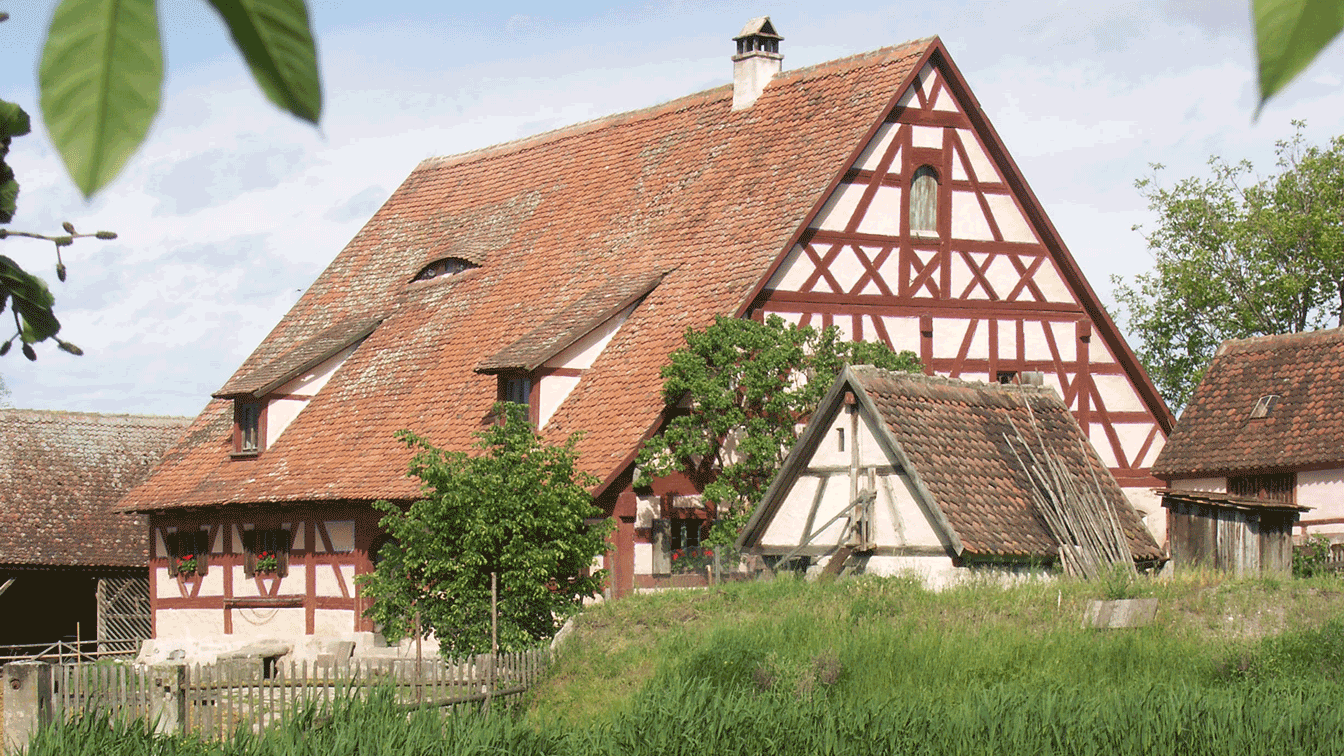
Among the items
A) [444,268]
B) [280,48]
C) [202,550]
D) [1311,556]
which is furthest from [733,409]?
[280,48]

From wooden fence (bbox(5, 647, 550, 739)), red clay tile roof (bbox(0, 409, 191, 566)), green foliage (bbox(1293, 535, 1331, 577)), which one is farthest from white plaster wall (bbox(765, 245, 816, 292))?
red clay tile roof (bbox(0, 409, 191, 566))

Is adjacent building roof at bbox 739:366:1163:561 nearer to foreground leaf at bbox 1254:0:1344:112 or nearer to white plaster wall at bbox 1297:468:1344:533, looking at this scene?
white plaster wall at bbox 1297:468:1344:533

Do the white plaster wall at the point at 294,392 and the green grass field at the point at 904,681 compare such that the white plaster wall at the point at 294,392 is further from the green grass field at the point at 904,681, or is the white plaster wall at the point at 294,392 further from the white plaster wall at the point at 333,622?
A: the green grass field at the point at 904,681

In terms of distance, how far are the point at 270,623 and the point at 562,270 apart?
23.3 ft

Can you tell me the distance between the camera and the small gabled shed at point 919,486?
18.4m

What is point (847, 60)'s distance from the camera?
82.0 ft

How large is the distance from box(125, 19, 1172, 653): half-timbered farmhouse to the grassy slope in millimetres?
4009

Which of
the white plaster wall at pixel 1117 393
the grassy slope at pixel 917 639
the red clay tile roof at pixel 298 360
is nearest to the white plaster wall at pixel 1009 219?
the white plaster wall at pixel 1117 393

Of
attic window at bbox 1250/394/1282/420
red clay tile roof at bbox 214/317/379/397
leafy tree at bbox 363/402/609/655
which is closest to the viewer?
leafy tree at bbox 363/402/609/655

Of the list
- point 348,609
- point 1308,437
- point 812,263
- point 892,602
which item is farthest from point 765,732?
point 1308,437

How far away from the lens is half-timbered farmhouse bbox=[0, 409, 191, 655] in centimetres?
3177

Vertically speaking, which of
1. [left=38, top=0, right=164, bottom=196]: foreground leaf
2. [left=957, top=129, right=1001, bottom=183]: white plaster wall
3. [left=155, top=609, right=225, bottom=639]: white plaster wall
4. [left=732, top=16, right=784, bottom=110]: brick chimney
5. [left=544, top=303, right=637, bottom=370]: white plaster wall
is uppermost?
[left=732, top=16, right=784, bottom=110]: brick chimney

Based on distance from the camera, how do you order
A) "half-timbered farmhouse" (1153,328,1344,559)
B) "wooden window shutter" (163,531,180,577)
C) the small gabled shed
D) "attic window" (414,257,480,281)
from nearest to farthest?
the small gabled shed
"wooden window shutter" (163,531,180,577)
"half-timbered farmhouse" (1153,328,1344,559)
"attic window" (414,257,480,281)

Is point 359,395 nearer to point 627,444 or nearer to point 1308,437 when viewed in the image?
point 627,444
